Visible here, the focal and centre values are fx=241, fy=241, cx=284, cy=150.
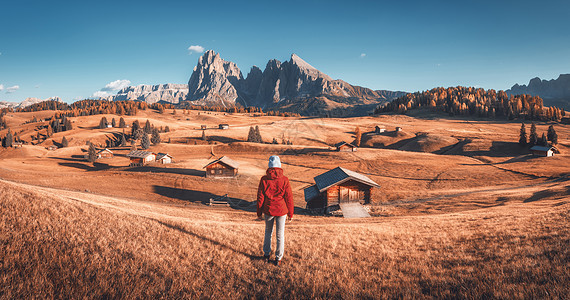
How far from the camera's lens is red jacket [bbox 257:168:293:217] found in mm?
7605

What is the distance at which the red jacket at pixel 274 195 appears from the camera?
7605mm

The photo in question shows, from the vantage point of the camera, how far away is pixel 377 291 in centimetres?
598

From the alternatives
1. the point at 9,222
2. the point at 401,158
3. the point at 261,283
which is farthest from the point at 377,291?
the point at 401,158

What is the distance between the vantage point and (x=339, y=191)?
35.0 m

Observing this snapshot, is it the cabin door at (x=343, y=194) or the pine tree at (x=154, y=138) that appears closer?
the cabin door at (x=343, y=194)

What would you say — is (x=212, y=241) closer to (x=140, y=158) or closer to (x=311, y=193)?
(x=311, y=193)

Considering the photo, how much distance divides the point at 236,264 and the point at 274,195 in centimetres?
244

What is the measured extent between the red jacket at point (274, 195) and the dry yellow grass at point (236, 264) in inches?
67.8

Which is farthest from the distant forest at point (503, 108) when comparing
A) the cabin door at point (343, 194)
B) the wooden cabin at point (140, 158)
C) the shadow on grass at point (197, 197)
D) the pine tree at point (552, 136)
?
the wooden cabin at point (140, 158)

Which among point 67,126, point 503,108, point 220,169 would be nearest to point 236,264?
→ point 220,169

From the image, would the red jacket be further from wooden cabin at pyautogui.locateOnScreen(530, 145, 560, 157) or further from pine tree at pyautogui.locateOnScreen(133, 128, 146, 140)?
pine tree at pyautogui.locateOnScreen(133, 128, 146, 140)

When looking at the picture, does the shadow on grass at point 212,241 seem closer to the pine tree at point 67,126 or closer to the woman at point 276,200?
the woman at point 276,200

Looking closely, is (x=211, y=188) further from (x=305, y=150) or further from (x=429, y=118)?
(x=429, y=118)

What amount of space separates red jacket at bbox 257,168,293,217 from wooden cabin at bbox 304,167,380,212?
86.0ft
